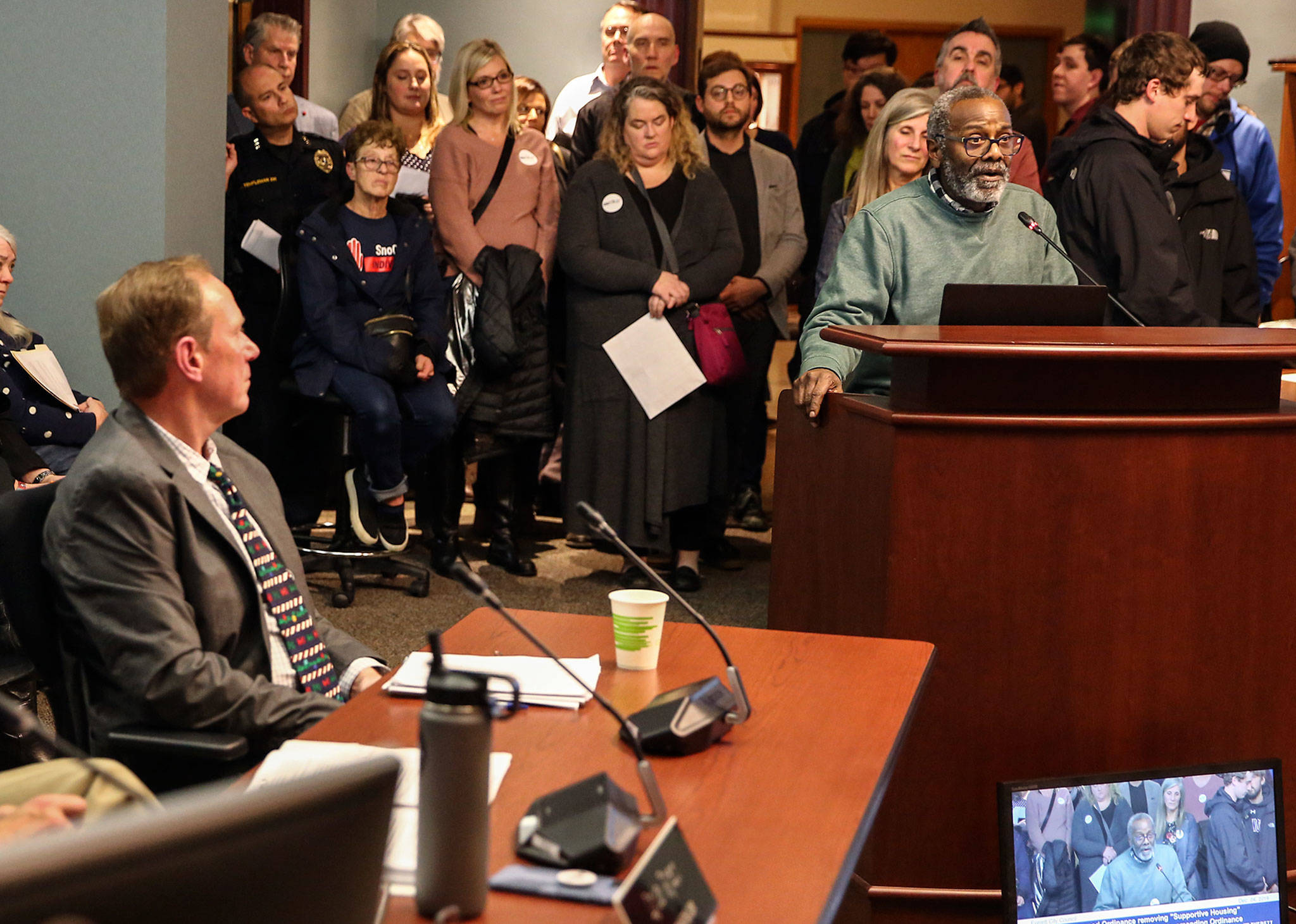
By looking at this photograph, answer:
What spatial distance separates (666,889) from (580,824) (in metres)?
0.18

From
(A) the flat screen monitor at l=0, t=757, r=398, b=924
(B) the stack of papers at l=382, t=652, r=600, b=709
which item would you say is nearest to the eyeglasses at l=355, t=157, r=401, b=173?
(B) the stack of papers at l=382, t=652, r=600, b=709

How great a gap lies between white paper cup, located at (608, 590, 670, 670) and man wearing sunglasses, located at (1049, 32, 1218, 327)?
7.12 feet

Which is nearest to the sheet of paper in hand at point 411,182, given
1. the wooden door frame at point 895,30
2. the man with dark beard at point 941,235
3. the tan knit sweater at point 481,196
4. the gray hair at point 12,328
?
the tan knit sweater at point 481,196

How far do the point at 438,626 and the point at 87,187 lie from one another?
157cm

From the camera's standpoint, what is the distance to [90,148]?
12.7ft

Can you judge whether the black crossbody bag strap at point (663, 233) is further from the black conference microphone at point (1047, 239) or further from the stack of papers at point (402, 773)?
the stack of papers at point (402, 773)

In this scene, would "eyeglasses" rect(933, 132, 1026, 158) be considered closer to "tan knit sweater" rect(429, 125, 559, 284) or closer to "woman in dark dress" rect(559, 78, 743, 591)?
"woman in dark dress" rect(559, 78, 743, 591)

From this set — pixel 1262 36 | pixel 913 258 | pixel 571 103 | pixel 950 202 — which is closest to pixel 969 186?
pixel 950 202

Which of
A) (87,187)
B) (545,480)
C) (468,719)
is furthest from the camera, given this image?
(545,480)

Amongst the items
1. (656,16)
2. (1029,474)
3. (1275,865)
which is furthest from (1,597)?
(656,16)

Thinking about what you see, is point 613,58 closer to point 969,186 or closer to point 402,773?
point 969,186

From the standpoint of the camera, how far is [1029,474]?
2.27 meters

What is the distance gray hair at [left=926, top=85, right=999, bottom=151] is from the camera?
2.94m

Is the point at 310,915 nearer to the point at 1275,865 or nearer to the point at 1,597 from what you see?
the point at 1,597
